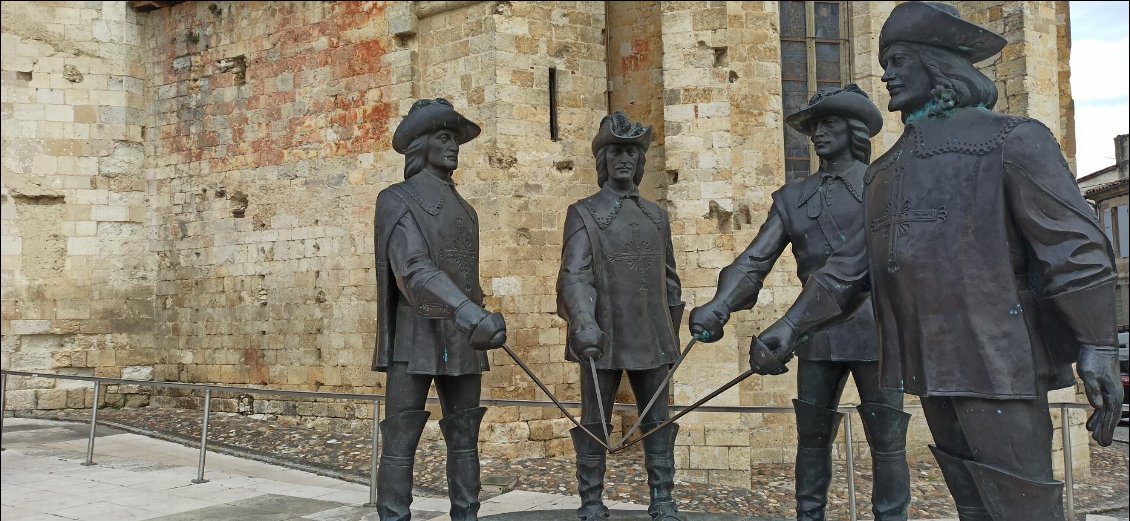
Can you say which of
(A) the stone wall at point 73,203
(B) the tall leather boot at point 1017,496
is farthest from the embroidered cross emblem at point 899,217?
(A) the stone wall at point 73,203

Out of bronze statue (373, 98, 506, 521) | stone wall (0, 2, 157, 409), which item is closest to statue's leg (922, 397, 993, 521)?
bronze statue (373, 98, 506, 521)

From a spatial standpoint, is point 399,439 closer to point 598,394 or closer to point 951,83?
point 598,394

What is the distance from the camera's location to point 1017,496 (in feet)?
8.66

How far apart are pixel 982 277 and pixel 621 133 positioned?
2215 millimetres

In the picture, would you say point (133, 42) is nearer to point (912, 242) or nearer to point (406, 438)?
point (406, 438)

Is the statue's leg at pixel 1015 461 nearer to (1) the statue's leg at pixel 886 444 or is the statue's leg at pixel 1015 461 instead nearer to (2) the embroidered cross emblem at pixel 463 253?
(1) the statue's leg at pixel 886 444

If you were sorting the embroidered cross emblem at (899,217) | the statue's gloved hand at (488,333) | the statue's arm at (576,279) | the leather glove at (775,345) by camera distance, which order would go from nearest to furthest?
the embroidered cross emblem at (899,217) < the leather glove at (775,345) < the statue's gloved hand at (488,333) < the statue's arm at (576,279)

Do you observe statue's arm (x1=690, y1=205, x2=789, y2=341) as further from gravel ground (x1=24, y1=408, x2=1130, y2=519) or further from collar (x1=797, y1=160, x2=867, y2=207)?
gravel ground (x1=24, y1=408, x2=1130, y2=519)

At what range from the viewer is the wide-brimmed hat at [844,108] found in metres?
4.20

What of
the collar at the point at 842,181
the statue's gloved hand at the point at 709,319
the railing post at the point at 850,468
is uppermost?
the collar at the point at 842,181

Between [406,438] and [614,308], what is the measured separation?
3.86ft

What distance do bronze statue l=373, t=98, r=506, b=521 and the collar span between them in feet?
5.28

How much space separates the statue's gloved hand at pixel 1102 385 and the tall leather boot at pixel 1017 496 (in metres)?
0.22

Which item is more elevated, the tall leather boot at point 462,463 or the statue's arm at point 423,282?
the statue's arm at point 423,282
